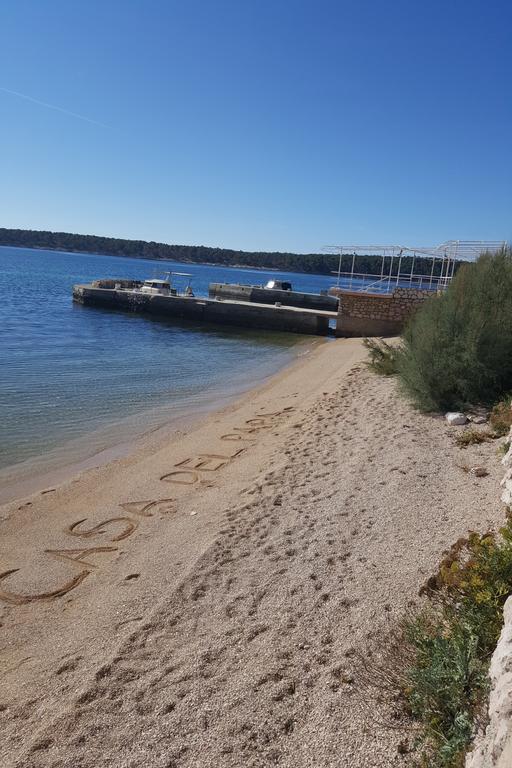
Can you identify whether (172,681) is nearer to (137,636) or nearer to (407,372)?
(137,636)

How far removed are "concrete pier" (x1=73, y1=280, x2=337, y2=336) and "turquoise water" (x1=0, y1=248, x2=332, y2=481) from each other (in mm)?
1180

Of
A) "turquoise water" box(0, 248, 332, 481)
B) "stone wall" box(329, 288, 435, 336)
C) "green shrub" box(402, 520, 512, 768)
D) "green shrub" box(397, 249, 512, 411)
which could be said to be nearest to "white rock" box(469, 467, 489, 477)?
"green shrub" box(402, 520, 512, 768)

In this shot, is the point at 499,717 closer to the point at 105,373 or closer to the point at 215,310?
the point at 105,373

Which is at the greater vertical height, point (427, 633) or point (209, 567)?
point (427, 633)

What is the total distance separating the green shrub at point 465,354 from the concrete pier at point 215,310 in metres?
21.4

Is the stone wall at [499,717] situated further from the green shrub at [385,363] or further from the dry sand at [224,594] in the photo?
the green shrub at [385,363]

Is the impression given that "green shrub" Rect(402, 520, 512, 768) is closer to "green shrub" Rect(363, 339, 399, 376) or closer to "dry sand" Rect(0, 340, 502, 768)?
"dry sand" Rect(0, 340, 502, 768)

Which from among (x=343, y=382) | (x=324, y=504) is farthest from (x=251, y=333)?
(x=324, y=504)

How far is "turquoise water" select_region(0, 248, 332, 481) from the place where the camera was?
10.9 m

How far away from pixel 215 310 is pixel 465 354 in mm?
26817

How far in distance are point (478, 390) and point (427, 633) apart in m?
6.63

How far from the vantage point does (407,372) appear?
33.8 ft

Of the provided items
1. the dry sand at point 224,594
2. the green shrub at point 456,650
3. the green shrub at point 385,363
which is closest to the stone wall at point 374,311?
the green shrub at point 385,363

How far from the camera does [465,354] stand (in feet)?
30.9
